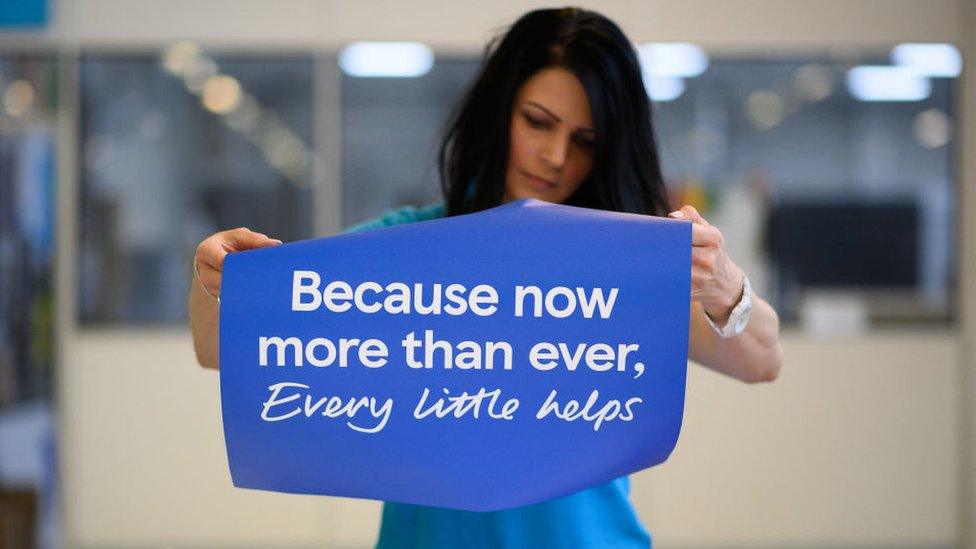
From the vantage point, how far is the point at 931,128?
15.7 feet

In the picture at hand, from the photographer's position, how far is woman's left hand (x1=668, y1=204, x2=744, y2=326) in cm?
129

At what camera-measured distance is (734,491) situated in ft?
15.3

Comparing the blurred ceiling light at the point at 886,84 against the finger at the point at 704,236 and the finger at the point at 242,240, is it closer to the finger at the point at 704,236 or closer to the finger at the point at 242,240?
the finger at the point at 704,236

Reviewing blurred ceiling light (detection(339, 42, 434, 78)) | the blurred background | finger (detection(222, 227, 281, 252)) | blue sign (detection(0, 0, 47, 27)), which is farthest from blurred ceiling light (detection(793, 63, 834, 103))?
finger (detection(222, 227, 281, 252))

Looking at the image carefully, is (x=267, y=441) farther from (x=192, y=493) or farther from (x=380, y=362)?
(x=192, y=493)

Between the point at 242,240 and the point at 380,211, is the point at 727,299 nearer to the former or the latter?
the point at 242,240

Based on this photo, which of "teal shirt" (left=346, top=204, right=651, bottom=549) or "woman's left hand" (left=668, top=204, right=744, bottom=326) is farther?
"teal shirt" (left=346, top=204, right=651, bottom=549)

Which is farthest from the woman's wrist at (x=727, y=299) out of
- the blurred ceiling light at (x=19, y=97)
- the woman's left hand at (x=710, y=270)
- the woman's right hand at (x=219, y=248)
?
the blurred ceiling light at (x=19, y=97)

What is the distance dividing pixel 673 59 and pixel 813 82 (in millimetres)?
620

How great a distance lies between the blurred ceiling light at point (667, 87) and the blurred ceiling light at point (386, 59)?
2.98 feet

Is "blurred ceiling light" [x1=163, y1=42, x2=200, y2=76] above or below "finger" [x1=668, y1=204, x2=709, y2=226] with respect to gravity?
above

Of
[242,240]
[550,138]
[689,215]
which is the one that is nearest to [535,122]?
[550,138]

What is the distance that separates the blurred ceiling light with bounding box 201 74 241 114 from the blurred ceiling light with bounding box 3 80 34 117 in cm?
67

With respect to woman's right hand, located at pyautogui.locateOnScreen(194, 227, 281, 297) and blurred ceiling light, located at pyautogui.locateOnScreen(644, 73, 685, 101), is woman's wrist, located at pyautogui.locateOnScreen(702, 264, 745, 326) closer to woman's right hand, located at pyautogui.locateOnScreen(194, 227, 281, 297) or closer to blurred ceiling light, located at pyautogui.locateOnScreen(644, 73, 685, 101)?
woman's right hand, located at pyautogui.locateOnScreen(194, 227, 281, 297)
